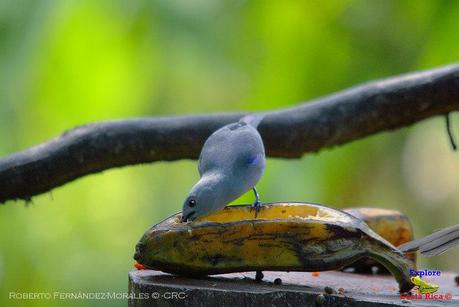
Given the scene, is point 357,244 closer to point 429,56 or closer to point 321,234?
point 321,234

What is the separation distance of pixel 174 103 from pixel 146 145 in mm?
5008

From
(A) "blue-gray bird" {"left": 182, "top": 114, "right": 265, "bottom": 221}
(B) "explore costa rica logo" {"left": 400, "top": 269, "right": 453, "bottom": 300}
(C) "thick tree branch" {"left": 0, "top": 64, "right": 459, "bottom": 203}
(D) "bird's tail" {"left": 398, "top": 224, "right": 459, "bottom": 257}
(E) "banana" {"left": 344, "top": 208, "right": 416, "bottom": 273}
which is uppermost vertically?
(C) "thick tree branch" {"left": 0, "top": 64, "right": 459, "bottom": 203}

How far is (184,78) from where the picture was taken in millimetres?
9141

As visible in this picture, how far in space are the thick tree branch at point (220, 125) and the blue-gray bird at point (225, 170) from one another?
0.78m

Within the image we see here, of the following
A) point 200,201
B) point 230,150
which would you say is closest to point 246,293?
point 200,201

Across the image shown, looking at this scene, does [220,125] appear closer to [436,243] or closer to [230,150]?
[230,150]

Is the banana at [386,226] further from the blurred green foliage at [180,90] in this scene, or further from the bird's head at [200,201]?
the blurred green foliage at [180,90]

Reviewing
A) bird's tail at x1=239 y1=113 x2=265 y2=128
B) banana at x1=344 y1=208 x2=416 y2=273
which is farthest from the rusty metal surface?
bird's tail at x1=239 y1=113 x2=265 y2=128

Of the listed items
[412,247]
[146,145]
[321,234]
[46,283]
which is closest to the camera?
[321,234]

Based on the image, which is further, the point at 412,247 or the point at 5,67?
the point at 5,67

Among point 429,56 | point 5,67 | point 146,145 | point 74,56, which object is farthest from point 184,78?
point 146,145

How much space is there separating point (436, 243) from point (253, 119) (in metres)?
1.32

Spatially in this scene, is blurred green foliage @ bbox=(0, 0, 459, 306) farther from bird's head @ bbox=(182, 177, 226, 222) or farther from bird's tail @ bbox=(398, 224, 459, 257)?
bird's head @ bbox=(182, 177, 226, 222)

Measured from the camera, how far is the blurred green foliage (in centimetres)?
836
